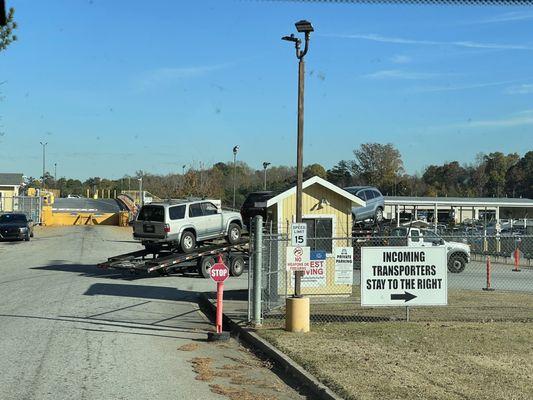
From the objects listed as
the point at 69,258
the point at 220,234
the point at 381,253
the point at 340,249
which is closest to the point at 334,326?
the point at 381,253

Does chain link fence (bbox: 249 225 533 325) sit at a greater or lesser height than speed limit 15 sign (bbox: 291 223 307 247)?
lesser

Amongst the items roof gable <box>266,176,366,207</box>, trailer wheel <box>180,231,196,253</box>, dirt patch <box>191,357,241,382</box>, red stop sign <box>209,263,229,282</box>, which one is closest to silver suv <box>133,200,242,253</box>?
trailer wheel <box>180,231,196,253</box>

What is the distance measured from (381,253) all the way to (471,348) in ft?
9.18

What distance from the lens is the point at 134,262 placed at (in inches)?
846

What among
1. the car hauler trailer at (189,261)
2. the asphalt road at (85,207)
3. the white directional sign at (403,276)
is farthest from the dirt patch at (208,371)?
the asphalt road at (85,207)

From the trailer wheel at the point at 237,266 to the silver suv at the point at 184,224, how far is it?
688 mm

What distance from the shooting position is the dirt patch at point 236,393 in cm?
687

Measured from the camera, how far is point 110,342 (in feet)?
32.5

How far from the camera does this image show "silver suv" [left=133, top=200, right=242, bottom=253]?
853 inches

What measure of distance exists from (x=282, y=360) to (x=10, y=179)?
7457cm

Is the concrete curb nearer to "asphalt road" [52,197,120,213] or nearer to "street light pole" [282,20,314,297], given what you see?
"street light pole" [282,20,314,297]

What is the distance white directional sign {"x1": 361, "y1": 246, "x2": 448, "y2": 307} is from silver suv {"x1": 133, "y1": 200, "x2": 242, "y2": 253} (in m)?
11.4

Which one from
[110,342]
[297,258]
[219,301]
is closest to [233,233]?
[297,258]

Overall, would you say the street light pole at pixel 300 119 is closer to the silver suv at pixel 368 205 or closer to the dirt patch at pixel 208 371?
the dirt patch at pixel 208 371
